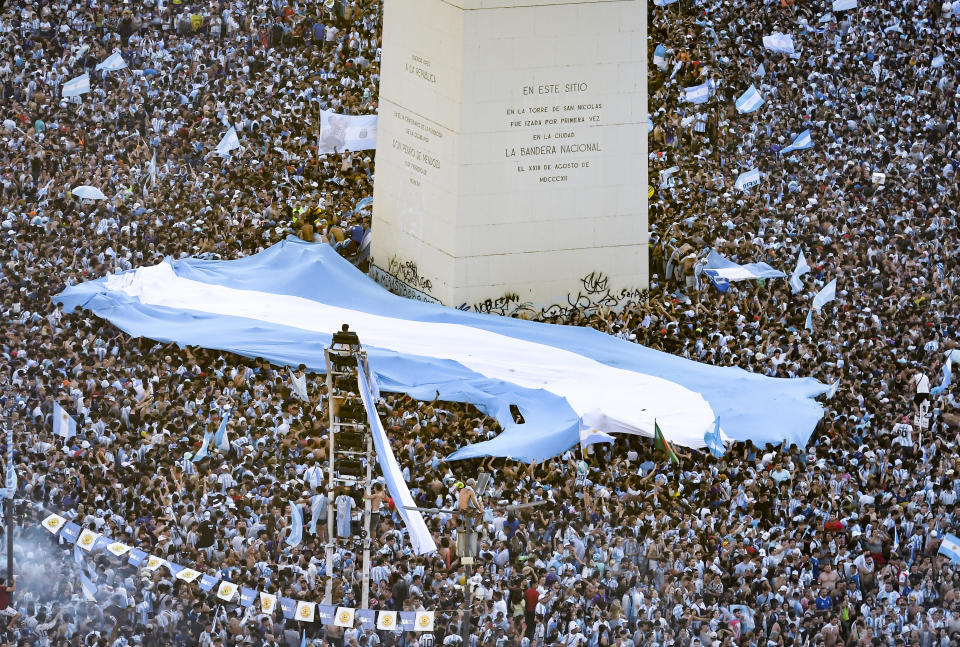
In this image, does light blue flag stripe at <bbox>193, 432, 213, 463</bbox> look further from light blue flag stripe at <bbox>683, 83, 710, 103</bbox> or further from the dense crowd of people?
light blue flag stripe at <bbox>683, 83, 710, 103</bbox>

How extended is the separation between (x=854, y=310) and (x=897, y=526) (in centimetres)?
911

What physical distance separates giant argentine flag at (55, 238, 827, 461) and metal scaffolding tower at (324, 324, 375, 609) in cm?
331

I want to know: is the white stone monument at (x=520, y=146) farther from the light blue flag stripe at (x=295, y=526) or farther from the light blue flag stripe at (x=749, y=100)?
the light blue flag stripe at (x=295, y=526)

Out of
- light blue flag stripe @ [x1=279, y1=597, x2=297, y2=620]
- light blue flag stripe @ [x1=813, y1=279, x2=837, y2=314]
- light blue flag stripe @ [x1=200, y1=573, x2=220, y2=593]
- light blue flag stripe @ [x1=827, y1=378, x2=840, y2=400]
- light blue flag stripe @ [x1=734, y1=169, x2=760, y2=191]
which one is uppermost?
light blue flag stripe @ [x1=734, y1=169, x2=760, y2=191]

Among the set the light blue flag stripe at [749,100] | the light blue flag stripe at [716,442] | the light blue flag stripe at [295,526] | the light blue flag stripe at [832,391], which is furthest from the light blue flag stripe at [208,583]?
the light blue flag stripe at [749,100]

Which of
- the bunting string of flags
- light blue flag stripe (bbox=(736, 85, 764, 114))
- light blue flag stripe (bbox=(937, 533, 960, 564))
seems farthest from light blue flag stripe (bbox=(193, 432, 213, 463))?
light blue flag stripe (bbox=(736, 85, 764, 114))

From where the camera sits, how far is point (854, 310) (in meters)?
38.1

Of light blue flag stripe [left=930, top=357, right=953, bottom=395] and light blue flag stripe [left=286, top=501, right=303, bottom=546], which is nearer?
light blue flag stripe [left=286, top=501, right=303, bottom=546]

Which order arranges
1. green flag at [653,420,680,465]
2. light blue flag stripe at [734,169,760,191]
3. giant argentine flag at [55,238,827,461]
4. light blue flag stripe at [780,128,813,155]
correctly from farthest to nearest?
light blue flag stripe at [780,128,813,155], light blue flag stripe at [734,169,760,191], giant argentine flag at [55,238,827,461], green flag at [653,420,680,465]

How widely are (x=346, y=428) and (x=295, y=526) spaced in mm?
1845

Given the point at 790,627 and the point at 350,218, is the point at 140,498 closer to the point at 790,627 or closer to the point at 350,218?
the point at 790,627

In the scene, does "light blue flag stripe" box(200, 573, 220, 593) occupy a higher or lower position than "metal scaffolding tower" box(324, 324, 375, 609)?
lower

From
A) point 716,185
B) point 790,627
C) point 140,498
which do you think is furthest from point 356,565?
point 716,185

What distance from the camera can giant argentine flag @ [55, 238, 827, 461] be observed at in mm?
32594
